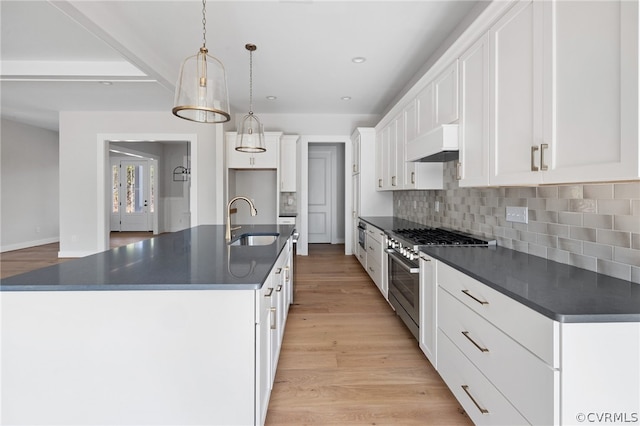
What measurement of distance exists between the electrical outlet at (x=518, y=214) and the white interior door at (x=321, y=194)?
5743 mm

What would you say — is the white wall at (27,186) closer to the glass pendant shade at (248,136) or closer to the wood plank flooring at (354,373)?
the glass pendant shade at (248,136)

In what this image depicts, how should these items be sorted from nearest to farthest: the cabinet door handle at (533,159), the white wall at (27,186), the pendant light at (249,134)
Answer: the cabinet door handle at (533,159)
the pendant light at (249,134)
the white wall at (27,186)

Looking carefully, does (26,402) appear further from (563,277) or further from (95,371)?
(563,277)

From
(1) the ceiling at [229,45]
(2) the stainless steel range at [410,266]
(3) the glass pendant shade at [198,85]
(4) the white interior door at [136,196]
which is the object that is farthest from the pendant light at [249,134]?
(4) the white interior door at [136,196]

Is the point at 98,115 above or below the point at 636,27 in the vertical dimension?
above

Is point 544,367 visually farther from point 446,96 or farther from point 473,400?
point 446,96

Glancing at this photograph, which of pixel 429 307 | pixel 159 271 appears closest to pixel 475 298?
pixel 429 307

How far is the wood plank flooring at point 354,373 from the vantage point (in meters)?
1.73

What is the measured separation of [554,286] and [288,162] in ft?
16.9

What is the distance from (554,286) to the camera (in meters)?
1.27

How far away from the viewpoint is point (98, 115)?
5820 mm

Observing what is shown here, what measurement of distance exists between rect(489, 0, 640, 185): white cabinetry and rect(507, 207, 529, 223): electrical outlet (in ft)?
1.22

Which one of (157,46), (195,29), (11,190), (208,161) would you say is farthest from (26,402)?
(11,190)

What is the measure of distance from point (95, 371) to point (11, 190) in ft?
25.1
